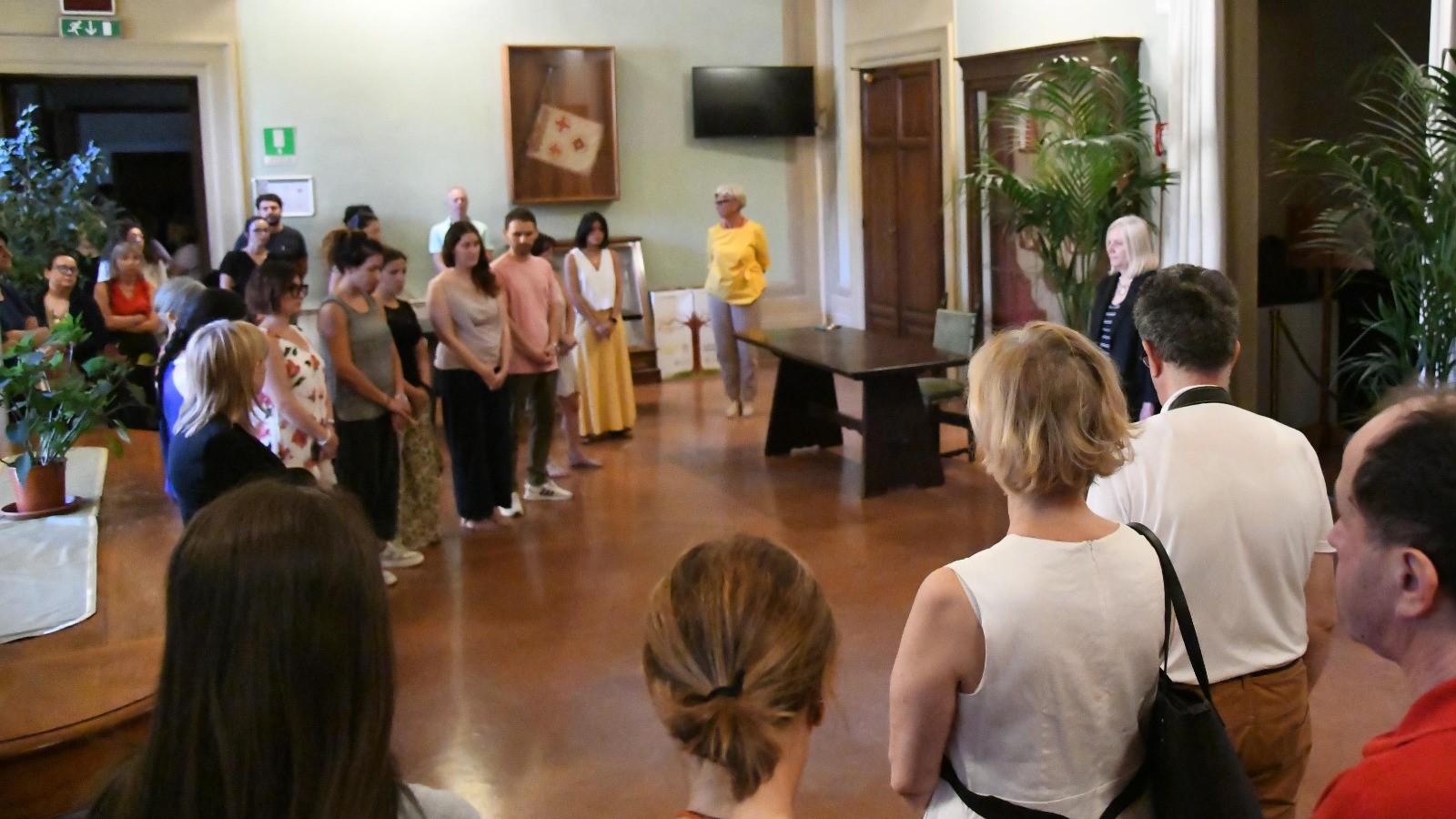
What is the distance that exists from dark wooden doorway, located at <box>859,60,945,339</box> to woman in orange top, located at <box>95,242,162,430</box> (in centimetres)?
516

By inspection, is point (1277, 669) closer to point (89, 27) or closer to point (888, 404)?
point (888, 404)

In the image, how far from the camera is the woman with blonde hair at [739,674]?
133 centimetres

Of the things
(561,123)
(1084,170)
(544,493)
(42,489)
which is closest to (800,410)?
(544,493)

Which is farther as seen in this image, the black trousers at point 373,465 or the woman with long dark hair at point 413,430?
the woman with long dark hair at point 413,430

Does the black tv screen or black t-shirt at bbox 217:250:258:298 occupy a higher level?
the black tv screen

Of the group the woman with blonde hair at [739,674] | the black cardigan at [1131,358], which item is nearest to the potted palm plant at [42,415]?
the woman with blonde hair at [739,674]

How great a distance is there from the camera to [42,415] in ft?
11.8

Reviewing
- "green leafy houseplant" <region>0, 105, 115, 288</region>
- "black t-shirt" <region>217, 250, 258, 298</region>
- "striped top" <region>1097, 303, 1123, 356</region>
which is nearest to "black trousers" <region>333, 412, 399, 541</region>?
"striped top" <region>1097, 303, 1123, 356</region>

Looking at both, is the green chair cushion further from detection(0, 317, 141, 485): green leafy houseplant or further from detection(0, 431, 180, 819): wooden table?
detection(0, 431, 180, 819): wooden table

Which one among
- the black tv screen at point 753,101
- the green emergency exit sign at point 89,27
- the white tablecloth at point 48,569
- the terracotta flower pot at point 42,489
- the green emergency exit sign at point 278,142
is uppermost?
the green emergency exit sign at point 89,27

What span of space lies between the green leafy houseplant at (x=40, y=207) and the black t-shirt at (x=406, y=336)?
292 cm

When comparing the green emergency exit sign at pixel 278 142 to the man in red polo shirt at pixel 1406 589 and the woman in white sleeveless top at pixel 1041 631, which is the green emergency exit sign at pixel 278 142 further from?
the man in red polo shirt at pixel 1406 589

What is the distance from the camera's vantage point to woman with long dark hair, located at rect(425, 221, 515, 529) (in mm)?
6023

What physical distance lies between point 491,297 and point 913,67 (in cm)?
509
